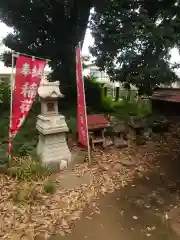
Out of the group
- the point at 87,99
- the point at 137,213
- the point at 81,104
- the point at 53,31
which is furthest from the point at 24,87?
the point at 87,99

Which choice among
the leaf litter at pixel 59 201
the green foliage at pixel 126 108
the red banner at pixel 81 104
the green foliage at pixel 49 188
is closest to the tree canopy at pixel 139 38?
the green foliage at pixel 126 108

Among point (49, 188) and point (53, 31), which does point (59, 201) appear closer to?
point (49, 188)

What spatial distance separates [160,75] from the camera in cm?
819

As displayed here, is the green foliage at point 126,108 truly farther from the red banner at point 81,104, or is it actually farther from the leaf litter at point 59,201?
the red banner at point 81,104

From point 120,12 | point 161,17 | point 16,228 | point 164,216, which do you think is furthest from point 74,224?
point 161,17

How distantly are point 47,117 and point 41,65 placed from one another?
147 cm

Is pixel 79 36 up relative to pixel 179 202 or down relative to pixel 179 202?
up

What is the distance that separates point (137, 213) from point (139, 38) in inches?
224

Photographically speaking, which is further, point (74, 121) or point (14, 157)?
point (74, 121)

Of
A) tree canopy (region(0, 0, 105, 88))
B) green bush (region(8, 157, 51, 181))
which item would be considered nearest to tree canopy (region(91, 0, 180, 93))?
tree canopy (region(0, 0, 105, 88))

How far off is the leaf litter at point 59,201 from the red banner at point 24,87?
1565 mm

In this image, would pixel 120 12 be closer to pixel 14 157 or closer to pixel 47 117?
pixel 47 117

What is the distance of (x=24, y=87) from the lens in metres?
5.94

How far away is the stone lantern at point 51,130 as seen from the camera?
6426 mm
